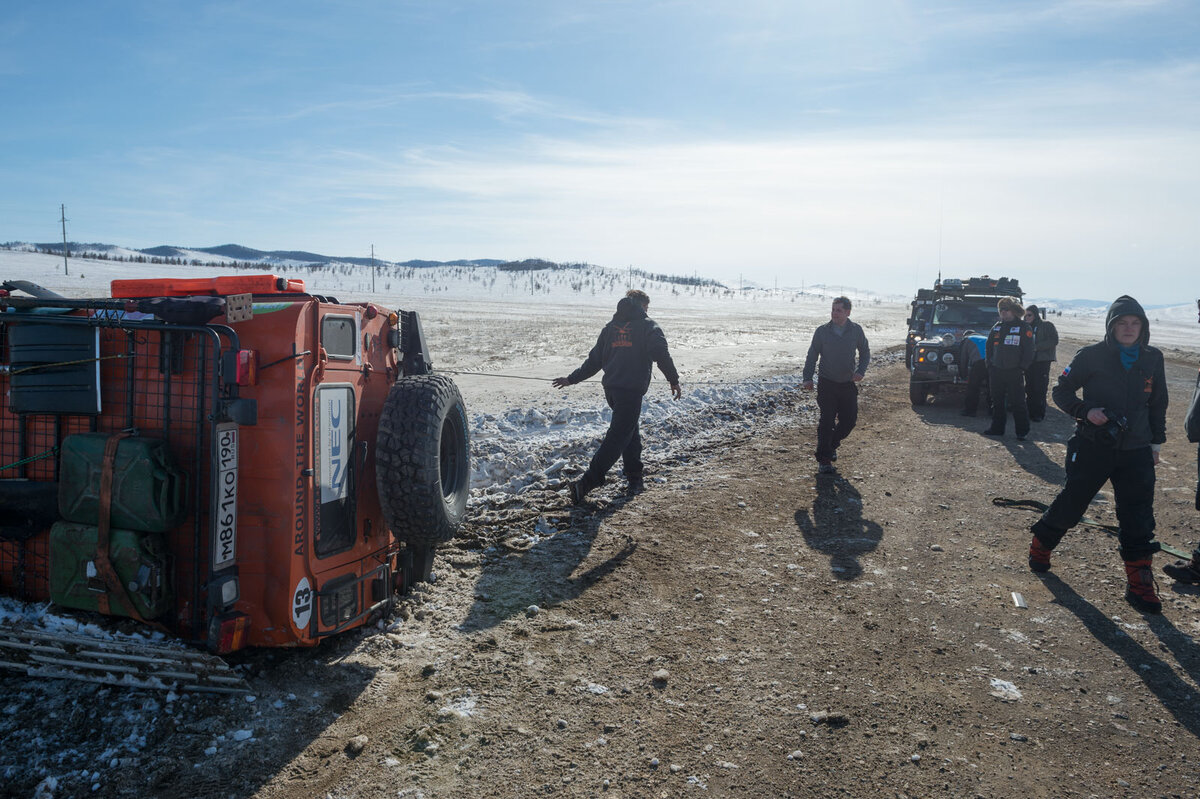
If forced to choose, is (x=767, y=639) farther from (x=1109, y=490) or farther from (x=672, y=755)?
(x=1109, y=490)

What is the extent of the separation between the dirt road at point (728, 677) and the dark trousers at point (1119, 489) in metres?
0.42

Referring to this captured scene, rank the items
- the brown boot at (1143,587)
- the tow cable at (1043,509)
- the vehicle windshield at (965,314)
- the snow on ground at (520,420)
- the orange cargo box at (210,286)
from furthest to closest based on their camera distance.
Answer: the vehicle windshield at (965,314), the tow cable at (1043,509), the brown boot at (1143,587), the orange cargo box at (210,286), the snow on ground at (520,420)

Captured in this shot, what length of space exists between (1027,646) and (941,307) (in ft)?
40.4

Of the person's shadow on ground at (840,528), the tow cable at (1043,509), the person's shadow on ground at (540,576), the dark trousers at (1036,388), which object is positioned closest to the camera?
the person's shadow on ground at (540,576)

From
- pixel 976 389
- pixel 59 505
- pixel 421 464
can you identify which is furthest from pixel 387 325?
pixel 976 389

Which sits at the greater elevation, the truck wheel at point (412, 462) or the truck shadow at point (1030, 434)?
the truck wheel at point (412, 462)

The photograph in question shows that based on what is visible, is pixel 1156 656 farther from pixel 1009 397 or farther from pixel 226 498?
pixel 1009 397

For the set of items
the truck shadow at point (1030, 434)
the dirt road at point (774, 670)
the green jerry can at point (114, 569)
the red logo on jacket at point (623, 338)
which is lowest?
the dirt road at point (774, 670)

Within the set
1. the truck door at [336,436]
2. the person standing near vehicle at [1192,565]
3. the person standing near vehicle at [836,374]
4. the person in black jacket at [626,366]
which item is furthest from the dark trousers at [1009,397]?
the truck door at [336,436]

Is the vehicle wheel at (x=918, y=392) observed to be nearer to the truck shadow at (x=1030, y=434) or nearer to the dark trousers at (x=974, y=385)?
the truck shadow at (x=1030, y=434)

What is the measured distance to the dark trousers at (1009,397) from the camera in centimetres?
1070

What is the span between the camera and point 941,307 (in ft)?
→ 50.7

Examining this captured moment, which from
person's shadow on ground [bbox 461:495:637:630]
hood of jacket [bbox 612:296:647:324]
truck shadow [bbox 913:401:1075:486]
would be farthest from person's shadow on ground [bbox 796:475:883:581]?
truck shadow [bbox 913:401:1075:486]

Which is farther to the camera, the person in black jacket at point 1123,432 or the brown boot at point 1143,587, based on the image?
the person in black jacket at point 1123,432
